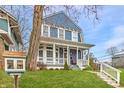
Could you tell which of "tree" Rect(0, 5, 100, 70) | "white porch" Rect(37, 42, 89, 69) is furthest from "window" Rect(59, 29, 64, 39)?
"tree" Rect(0, 5, 100, 70)

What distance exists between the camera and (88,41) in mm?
6520

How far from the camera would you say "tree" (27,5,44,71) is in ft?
21.7

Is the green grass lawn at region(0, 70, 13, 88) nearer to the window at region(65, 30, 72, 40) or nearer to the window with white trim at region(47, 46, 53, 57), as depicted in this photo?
the window with white trim at region(47, 46, 53, 57)

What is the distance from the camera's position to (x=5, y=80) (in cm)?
580

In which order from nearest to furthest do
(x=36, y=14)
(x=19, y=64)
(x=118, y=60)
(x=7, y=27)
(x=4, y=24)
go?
(x=19, y=64) < (x=118, y=60) < (x=36, y=14) < (x=4, y=24) < (x=7, y=27)

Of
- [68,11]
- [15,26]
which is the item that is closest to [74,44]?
[15,26]

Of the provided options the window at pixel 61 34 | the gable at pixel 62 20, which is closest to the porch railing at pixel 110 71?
the gable at pixel 62 20

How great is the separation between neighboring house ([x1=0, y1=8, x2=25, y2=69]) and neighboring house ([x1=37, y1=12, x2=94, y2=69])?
0.62 m

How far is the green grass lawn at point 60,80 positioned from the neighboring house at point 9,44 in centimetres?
34

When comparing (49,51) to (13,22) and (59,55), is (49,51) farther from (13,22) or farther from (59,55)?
(13,22)

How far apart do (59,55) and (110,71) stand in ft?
5.11

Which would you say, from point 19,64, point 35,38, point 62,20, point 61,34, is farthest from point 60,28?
point 19,64
